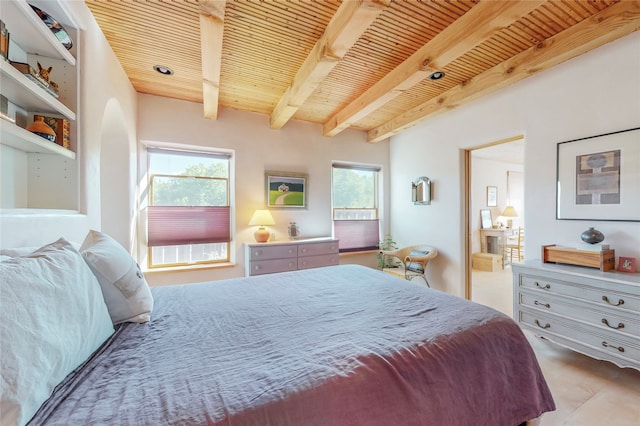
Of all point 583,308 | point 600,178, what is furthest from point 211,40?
point 583,308

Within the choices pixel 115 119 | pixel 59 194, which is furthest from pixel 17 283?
pixel 115 119

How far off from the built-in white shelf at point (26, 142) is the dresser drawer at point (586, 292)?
3540 millimetres

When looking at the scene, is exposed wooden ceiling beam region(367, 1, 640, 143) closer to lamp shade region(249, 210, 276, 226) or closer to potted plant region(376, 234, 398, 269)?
potted plant region(376, 234, 398, 269)

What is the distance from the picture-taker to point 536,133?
2621 millimetres

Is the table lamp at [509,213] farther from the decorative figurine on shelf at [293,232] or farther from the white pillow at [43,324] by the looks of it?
the white pillow at [43,324]

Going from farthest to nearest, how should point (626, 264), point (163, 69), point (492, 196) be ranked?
point (492, 196)
point (163, 69)
point (626, 264)

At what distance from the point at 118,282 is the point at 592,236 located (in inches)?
133

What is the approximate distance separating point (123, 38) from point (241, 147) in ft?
5.54

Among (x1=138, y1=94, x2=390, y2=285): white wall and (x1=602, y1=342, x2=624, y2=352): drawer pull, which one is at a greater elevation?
(x1=138, y1=94, x2=390, y2=285): white wall

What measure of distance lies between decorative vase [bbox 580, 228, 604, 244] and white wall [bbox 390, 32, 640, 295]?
0.11 metres

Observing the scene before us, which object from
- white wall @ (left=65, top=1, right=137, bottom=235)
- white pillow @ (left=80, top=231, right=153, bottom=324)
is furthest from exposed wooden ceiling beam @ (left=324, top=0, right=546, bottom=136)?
white pillow @ (left=80, top=231, right=153, bottom=324)

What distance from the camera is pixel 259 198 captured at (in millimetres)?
3770

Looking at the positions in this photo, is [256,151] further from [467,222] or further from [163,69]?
[467,222]

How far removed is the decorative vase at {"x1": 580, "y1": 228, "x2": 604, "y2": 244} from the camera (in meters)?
2.14
